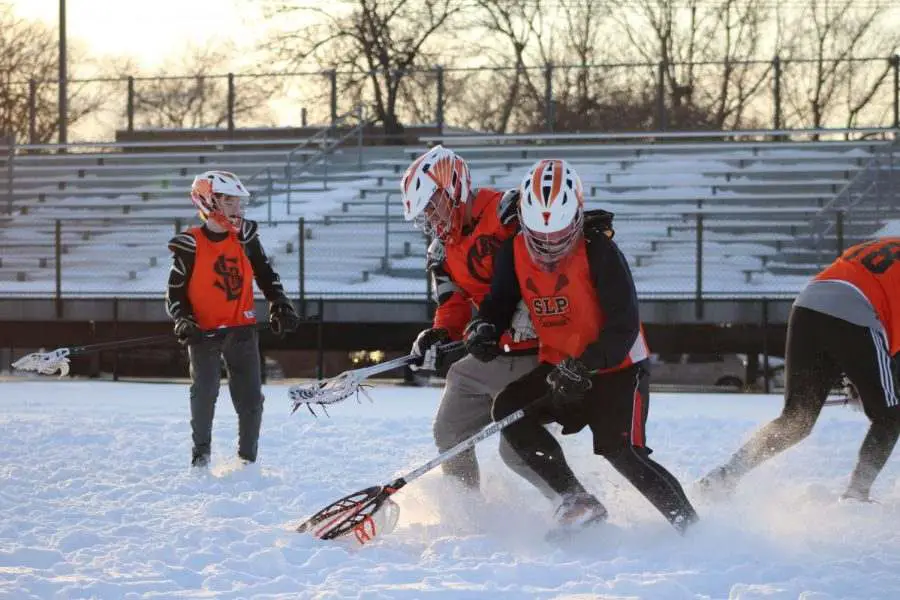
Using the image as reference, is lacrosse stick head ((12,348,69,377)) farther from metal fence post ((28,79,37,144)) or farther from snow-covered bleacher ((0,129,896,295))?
metal fence post ((28,79,37,144))

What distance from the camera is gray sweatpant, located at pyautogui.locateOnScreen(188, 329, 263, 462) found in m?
6.72

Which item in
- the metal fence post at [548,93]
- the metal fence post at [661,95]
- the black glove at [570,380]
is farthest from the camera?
the metal fence post at [548,93]

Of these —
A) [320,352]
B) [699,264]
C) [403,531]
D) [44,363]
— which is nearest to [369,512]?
[403,531]

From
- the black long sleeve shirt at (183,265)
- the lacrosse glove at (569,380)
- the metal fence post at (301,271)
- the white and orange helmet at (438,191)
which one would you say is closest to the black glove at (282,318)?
the black long sleeve shirt at (183,265)

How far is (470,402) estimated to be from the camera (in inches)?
216

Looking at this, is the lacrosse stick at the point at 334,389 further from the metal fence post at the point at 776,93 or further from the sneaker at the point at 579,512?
the metal fence post at the point at 776,93

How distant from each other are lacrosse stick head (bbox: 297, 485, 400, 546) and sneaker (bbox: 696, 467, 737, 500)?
4.53 ft

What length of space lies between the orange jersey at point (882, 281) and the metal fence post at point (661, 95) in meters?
13.1

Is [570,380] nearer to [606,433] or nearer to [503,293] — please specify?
[606,433]

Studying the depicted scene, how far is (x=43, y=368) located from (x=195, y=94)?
47.4 ft

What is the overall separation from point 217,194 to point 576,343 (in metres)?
2.50

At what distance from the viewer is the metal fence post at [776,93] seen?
17.8 meters

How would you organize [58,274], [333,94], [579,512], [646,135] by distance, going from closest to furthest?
1. [579,512]
2. [58,274]
3. [646,135]
4. [333,94]

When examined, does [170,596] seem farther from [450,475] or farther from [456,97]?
[456,97]
